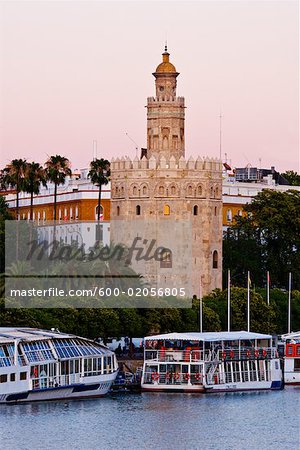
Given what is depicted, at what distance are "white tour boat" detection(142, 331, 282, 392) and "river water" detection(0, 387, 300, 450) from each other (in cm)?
100

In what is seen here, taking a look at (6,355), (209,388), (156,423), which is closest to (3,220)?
(209,388)

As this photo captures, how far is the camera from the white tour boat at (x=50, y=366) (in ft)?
302

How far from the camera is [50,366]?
308 ft

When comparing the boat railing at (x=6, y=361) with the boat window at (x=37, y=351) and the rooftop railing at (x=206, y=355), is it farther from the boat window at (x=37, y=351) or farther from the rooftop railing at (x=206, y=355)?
the rooftop railing at (x=206, y=355)

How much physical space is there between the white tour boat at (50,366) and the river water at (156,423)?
622mm

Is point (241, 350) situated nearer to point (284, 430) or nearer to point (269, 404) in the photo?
point (269, 404)

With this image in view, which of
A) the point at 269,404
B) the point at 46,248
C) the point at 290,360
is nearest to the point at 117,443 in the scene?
the point at 269,404

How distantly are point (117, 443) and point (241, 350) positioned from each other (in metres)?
19.8

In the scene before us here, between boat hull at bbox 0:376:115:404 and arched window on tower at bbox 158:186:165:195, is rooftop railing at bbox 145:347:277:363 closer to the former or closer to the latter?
boat hull at bbox 0:376:115:404

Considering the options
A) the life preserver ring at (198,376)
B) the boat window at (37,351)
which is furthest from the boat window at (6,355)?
the life preserver ring at (198,376)

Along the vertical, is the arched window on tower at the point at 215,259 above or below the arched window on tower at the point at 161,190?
below

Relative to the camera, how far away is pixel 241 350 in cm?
10188

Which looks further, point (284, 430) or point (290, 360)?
point (290, 360)

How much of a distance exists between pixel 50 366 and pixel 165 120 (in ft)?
133
